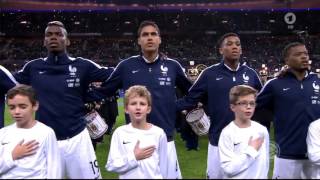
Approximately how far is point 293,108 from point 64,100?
2.32m

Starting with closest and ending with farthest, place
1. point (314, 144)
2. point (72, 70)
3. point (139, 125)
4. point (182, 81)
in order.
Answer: point (139, 125)
point (314, 144)
point (72, 70)
point (182, 81)

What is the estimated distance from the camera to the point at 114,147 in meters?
3.71

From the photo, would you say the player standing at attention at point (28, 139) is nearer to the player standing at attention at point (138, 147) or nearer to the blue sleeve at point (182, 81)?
the player standing at attention at point (138, 147)

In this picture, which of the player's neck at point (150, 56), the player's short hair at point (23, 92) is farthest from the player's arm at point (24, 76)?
the player's short hair at point (23, 92)

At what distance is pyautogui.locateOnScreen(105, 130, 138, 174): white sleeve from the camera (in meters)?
3.59

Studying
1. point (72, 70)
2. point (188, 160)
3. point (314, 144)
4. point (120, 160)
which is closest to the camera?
point (120, 160)

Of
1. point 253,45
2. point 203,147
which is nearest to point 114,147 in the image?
point 203,147

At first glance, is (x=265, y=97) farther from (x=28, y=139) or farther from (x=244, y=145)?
(x=28, y=139)

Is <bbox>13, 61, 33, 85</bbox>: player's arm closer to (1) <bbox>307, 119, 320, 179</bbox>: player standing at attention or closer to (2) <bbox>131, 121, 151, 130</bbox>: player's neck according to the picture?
(2) <bbox>131, 121, 151, 130</bbox>: player's neck

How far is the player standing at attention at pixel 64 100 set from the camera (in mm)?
4766

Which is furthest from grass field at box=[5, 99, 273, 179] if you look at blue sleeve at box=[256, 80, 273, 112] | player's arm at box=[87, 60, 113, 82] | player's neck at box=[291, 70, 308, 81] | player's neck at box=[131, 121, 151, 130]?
player's neck at box=[131, 121, 151, 130]

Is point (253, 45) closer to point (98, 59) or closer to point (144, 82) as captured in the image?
point (98, 59)

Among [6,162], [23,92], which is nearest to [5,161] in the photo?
[6,162]

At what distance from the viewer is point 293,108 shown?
4750 millimetres
